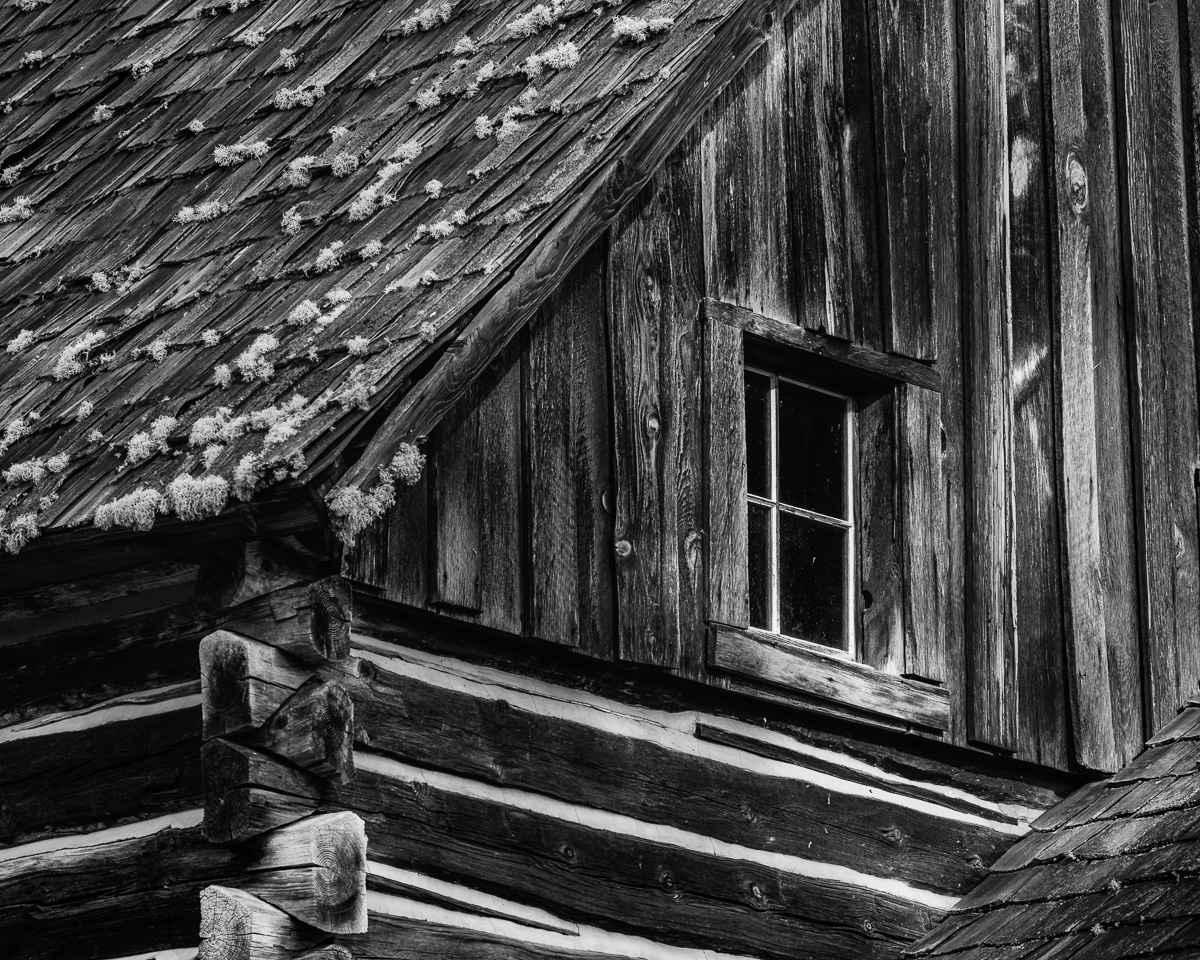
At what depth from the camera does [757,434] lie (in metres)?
7.84

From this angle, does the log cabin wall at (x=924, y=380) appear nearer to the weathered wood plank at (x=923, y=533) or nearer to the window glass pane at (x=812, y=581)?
the weathered wood plank at (x=923, y=533)

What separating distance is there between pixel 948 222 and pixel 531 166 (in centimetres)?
250

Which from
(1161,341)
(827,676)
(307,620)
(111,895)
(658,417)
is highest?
(1161,341)

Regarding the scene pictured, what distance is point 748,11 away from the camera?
734cm

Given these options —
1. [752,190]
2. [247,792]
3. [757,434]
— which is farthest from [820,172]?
[247,792]

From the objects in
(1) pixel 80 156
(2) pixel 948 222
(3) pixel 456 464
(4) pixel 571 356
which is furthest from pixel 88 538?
(2) pixel 948 222

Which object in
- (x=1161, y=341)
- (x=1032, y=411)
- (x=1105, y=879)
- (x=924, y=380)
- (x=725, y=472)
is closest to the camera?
(x=1105, y=879)

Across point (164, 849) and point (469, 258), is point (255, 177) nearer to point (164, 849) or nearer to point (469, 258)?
point (469, 258)

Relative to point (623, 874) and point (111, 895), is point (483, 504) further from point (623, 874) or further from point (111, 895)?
point (111, 895)

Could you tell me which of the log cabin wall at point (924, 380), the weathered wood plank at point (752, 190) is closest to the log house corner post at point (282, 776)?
the log cabin wall at point (924, 380)

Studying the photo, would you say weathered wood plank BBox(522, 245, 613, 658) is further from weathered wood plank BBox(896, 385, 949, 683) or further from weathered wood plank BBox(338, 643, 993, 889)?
weathered wood plank BBox(896, 385, 949, 683)

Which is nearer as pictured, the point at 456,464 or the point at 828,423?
the point at 456,464

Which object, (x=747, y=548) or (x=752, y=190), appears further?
(x=752, y=190)

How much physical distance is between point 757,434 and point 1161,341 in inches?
97.6
